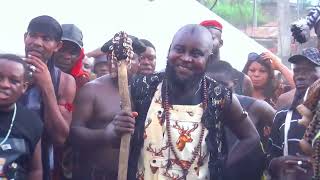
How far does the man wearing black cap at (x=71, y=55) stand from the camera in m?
4.91

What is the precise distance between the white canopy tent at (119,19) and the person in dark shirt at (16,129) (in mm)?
2918

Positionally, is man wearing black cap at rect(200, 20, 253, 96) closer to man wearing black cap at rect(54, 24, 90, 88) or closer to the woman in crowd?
the woman in crowd

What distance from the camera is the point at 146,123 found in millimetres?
3795

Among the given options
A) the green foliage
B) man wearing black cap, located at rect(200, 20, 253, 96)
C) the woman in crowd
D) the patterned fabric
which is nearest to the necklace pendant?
the patterned fabric

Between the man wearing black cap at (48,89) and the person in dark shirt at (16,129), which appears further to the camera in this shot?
the man wearing black cap at (48,89)

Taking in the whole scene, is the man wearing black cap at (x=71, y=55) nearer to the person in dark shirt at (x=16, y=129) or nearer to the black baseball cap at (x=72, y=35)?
the black baseball cap at (x=72, y=35)

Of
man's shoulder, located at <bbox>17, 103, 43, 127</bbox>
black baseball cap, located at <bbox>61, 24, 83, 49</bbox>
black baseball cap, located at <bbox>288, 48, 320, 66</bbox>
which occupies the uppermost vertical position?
black baseball cap, located at <bbox>61, 24, 83, 49</bbox>

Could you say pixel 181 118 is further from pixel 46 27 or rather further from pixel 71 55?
pixel 71 55

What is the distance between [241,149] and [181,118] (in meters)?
0.49

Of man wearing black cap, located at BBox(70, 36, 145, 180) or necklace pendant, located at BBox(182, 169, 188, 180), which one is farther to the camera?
man wearing black cap, located at BBox(70, 36, 145, 180)

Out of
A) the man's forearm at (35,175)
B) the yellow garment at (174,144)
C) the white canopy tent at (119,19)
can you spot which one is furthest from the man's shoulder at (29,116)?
the white canopy tent at (119,19)

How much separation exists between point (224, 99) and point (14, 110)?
1.28m

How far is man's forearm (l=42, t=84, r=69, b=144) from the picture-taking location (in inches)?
161

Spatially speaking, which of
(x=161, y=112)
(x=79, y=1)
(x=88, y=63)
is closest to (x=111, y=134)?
(x=161, y=112)
